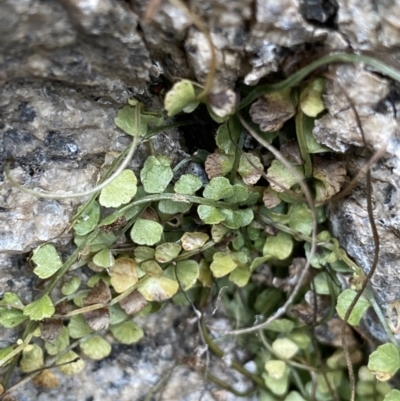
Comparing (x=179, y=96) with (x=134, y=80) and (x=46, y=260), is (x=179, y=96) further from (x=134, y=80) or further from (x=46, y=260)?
(x=46, y=260)

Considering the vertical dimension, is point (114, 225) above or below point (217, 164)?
below

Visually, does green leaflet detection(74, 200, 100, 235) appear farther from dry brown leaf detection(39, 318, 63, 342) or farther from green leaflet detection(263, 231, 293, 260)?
green leaflet detection(263, 231, 293, 260)

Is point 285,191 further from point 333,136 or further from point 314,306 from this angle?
point 314,306

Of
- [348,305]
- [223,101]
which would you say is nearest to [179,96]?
[223,101]

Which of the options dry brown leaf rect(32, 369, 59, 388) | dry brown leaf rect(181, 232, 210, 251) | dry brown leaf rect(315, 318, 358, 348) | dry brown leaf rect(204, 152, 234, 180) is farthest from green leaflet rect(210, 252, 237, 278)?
dry brown leaf rect(32, 369, 59, 388)

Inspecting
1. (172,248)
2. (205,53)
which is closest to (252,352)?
(172,248)

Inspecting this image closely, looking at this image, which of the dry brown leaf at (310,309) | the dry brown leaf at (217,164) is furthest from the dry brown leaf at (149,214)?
the dry brown leaf at (310,309)

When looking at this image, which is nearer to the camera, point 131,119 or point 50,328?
point 131,119
